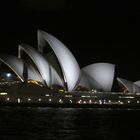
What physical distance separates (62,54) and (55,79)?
796 cm

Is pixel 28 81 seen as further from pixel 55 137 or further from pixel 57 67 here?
pixel 55 137

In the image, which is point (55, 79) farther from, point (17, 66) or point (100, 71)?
point (100, 71)

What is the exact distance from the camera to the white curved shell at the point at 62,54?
9900cm

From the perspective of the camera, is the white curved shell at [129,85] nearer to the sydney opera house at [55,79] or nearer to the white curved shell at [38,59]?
the sydney opera house at [55,79]

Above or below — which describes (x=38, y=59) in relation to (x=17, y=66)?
above

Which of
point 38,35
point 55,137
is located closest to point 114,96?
point 38,35

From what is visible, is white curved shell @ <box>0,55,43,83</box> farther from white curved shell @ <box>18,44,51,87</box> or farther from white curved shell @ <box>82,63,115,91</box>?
white curved shell @ <box>82,63,115,91</box>

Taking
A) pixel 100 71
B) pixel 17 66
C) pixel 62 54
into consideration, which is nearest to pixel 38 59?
pixel 62 54

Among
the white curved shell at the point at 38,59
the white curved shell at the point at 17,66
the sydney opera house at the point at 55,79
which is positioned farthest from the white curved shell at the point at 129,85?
the white curved shell at the point at 17,66

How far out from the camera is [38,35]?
9969 cm

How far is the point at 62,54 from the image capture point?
101 meters

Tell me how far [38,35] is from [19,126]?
42501 mm

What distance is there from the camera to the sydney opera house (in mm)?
101125

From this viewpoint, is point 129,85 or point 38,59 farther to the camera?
point 129,85
